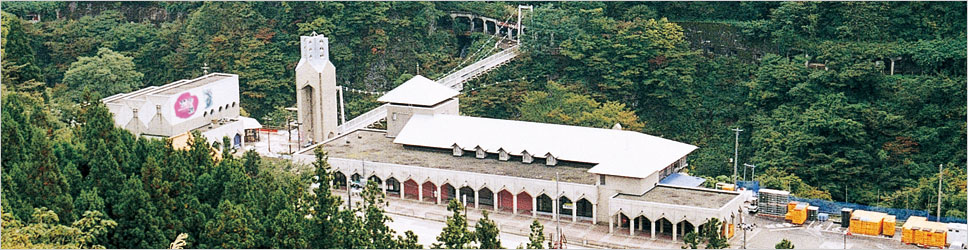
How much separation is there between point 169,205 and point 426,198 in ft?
53.0

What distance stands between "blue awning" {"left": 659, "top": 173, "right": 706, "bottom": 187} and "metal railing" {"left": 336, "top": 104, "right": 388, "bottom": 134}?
16.3 m

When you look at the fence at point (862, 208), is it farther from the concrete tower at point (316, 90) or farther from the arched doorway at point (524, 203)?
the concrete tower at point (316, 90)

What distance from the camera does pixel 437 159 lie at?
178ft

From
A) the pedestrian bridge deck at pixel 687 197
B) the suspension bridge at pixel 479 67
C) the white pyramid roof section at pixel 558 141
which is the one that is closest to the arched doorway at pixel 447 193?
the white pyramid roof section at pixel 558 141

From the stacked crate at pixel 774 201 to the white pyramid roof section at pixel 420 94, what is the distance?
12907mm

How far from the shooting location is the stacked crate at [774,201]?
50.3 metres

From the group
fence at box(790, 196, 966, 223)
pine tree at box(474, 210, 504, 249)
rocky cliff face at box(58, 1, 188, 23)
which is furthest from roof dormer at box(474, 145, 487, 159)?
rocky cliff face at box(58, 1, 188, 23)

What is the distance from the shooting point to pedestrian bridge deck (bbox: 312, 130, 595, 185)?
5175 cm

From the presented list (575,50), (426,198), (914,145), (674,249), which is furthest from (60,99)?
(914,145)

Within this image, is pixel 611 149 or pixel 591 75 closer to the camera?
pixel 611 149

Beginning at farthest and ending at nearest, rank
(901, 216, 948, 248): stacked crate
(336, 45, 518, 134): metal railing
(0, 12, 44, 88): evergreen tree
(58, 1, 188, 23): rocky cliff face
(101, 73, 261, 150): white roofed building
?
(58, 1, 188, 23): rocky cliff face
(336, 45, 518, 134): metal railing
(0, 12, 44, 88): evergreen tree
(101, 73, 261, 150): white roofed building
(901, 216, 948, 248): stacked crate

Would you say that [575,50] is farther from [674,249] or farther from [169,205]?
[169,205]

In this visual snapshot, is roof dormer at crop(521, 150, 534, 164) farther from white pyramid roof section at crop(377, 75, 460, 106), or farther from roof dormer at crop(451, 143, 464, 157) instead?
white pyramid roof section at crop(377, 75, 460, 106)

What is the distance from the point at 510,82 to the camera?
226 ft
